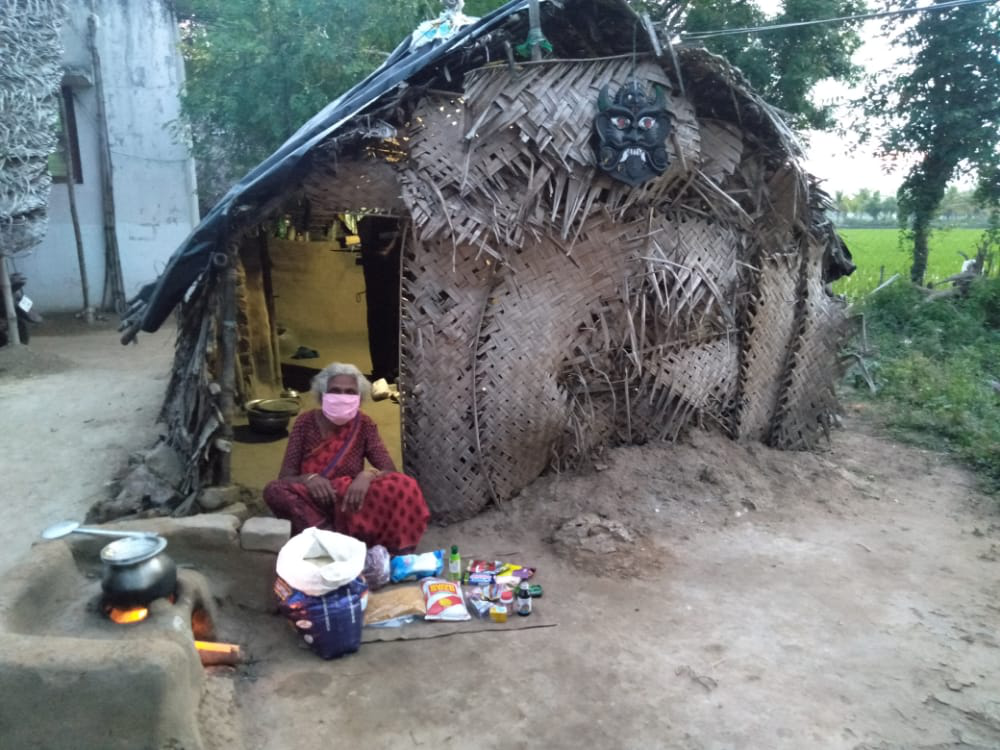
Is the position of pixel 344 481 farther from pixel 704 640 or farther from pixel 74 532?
pixel 704 640

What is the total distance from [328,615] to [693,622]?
1.79 metres

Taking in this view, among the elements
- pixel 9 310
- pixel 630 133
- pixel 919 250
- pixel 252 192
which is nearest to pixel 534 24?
pixel 630 133

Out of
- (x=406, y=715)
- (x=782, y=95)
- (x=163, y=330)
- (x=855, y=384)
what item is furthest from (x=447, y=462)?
(x=163, y=330)

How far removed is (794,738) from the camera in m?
2.75

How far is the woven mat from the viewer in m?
3.41

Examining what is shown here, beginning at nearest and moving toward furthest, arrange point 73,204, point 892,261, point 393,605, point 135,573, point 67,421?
1. point 135,573
2. point 393,605
3. point 67,421
4. point 73,204
5. point 892,261

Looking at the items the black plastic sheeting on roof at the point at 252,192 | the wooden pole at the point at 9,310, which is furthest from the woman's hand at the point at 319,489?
the wooden pole at the point at 9,310

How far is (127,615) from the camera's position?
8.77 ft

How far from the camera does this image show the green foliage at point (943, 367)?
6598 millimetres

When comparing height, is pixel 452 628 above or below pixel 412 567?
below

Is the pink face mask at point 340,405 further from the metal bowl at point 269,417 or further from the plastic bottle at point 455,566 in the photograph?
the metal bowl at point 269,417

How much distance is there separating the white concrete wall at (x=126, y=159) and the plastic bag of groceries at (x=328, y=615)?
10610mm

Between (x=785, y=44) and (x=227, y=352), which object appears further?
(x=785, y=44)

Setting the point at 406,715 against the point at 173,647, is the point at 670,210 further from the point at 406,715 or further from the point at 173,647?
the point at 173,647
